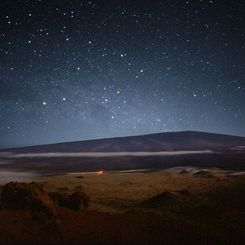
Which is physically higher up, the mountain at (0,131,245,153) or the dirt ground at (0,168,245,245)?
the mountain at (0,131,245,153)

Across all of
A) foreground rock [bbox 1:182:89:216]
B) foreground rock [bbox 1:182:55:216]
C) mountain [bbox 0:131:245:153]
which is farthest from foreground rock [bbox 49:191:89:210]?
mountain [bbox 0:131:245:153]

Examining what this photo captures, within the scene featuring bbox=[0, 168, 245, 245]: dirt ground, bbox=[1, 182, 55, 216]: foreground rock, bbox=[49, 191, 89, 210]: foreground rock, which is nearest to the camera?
bbox=[0, 168, 245, 245]: dirt ground

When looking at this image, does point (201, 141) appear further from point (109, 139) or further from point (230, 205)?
point (230, 205)

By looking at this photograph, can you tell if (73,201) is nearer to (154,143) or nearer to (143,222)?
(143,222)

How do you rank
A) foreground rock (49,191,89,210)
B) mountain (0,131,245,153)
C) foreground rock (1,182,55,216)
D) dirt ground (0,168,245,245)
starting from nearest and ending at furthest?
dirt ground (0,168,245,245)
foreground rock (1,182,55,216)
foreground rock (49,191,89,210)
mountain (0,131,245,153)

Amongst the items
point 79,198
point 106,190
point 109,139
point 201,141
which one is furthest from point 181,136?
point 79,198

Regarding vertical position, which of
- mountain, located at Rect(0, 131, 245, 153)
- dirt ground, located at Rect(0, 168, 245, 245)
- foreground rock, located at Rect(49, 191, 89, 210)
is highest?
mountain, located at Rect(0, 131, 245, 153)

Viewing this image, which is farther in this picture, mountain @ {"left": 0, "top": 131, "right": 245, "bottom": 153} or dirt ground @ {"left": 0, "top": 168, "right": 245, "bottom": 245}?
mountain @ {"left": 0, "top": 131, "right": 245, "bottom": 153}

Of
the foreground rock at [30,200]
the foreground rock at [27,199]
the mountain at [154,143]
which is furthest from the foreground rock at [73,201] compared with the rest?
the mountain at [154,143]

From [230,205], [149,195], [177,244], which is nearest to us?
[177,244]

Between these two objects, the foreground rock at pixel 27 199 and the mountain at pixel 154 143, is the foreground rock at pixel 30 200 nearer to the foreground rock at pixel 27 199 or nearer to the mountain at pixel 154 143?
the foreground rock at pixel 27 199

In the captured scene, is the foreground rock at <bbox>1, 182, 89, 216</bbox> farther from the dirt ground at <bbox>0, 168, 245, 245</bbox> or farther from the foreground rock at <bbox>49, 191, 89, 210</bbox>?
the dirt ground at <bbox>0, 168, 245, 245</bbox>

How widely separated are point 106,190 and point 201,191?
3962 mm

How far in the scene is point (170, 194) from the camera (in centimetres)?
1194
